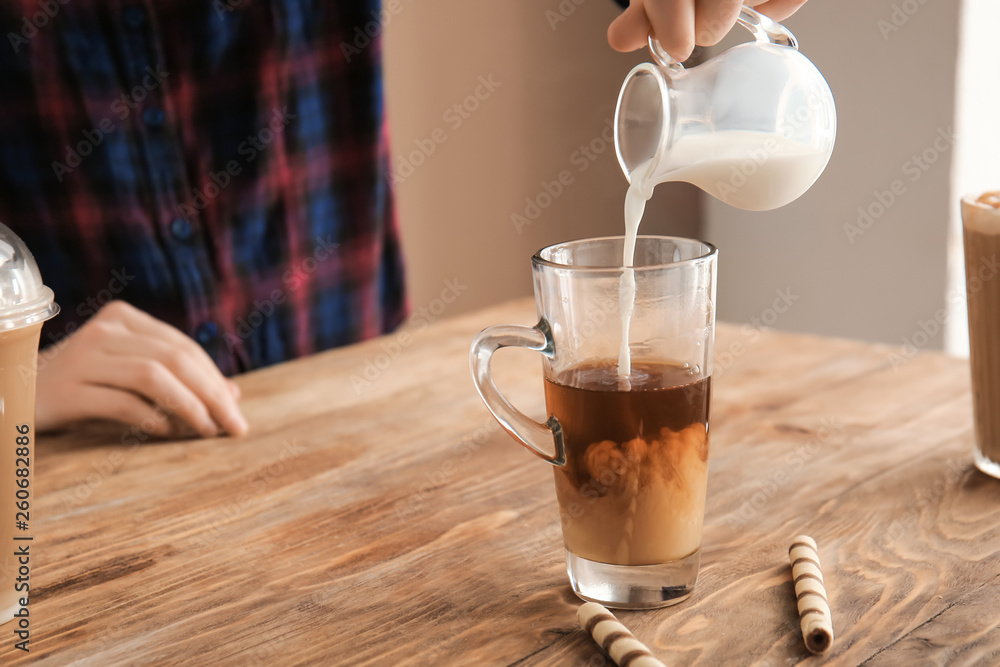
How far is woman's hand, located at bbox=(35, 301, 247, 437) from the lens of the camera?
1.03 meters

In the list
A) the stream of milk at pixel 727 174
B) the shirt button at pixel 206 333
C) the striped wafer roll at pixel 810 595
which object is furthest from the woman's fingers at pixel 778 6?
the shirt button at pixel 206 333

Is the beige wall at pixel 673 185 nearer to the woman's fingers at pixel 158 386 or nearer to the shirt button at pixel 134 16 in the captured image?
the shirt button at pixel 134 16

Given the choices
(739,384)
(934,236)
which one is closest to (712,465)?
(739,384)

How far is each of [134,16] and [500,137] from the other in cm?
196

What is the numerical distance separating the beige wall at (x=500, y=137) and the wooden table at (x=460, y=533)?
2109 mm

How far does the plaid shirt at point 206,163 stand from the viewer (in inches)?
59.8

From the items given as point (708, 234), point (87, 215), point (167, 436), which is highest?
point (87, 215)

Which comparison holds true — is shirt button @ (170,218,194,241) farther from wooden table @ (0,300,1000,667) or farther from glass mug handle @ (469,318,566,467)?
glass mug handle @ (469,318,566,467)

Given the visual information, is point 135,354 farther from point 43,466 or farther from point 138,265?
point 138,265

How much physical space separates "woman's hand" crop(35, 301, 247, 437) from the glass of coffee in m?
0.75

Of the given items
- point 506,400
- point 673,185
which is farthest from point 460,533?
point 673,185

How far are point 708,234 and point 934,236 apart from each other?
753 mm

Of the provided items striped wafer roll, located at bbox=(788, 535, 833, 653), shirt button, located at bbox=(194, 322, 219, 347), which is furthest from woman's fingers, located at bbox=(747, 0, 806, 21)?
shirt button, located at bbox=(194, 322, 219, 347)

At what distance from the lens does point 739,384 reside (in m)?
1.13
